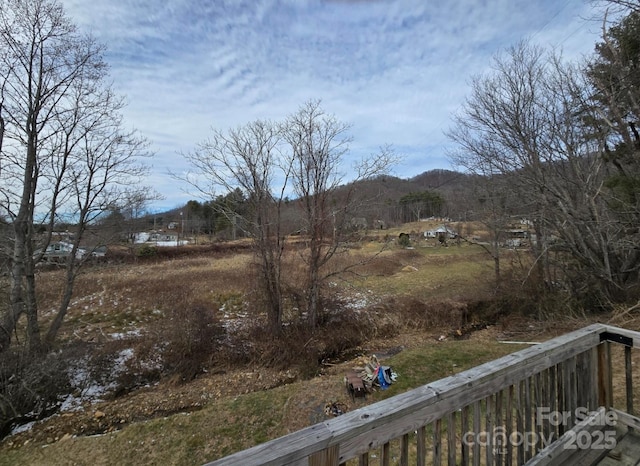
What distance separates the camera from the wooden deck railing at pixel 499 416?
1.16 m

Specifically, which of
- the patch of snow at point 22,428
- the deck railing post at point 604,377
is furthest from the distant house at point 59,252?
the deck railing post at point 604,377

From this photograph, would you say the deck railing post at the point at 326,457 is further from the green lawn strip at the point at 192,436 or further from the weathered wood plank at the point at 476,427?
the green lawn strip at the point at 192,436

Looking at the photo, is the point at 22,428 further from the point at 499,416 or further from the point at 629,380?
the point at 629,380

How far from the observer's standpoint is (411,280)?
49.6 ft

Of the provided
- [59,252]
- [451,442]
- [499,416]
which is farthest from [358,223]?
[59,252]

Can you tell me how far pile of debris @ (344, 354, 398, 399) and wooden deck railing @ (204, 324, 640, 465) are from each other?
10.7 feet

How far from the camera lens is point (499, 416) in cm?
188

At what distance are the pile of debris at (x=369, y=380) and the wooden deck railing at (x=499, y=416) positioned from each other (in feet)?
10.7

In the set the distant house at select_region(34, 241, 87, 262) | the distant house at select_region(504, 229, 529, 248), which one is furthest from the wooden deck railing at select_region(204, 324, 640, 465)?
the distant house at select_region(504, 229, 529, 248)

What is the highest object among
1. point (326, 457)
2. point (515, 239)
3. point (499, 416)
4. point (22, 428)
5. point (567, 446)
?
point (515, 239)

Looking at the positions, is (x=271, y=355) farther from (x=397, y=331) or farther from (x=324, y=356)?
(x=397, y=331)

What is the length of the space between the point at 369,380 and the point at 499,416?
3.91 m

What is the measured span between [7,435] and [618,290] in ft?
41.2

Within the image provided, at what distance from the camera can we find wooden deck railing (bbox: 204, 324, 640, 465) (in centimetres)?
116
